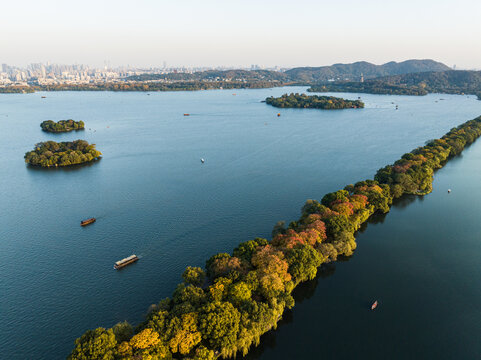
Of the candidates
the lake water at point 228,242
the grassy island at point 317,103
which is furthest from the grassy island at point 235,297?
the grassy island at point 317,103

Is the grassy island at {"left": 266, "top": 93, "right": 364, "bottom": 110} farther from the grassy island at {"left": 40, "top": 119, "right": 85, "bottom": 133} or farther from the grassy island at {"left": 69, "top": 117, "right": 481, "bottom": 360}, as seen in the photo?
the grassy island at {"left": 69, "top": 117, "right": 481, "bottom": 360}

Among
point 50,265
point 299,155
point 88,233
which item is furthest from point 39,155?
point 299,155

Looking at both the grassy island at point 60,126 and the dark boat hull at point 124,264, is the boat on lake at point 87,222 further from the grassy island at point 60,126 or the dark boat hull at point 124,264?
the grassy island at point 60,126

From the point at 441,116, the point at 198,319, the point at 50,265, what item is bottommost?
the point at 50,265

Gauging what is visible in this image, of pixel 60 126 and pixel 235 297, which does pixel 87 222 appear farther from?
pixel 60 126

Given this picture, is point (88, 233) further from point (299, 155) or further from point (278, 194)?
point (299, 155)

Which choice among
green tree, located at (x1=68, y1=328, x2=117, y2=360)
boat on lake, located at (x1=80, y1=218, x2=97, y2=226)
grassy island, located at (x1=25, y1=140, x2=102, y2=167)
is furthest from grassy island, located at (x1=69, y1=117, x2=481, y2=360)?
grassy island, located at (x1=25, y1=140, x2=102, y2=167)
